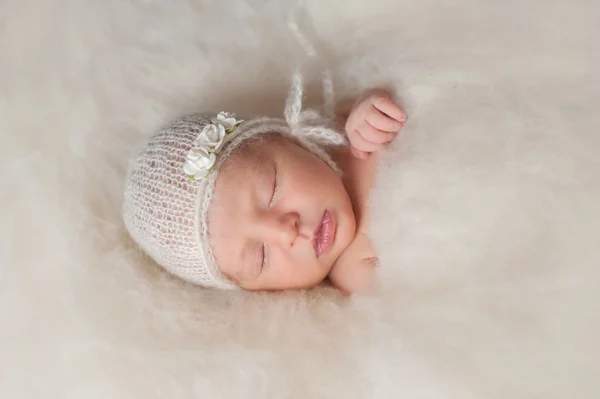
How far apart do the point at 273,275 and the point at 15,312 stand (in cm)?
51

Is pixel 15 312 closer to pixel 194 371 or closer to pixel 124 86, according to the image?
pixel 194 371

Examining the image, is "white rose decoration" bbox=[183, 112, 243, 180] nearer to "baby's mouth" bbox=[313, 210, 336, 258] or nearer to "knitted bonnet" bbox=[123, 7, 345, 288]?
"knitted bonnet" bbox=[123, 7, 345, 288]

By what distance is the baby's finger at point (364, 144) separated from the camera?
1.18 m

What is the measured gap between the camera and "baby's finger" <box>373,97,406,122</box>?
1.12 m

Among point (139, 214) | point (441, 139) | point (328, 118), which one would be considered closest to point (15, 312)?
point (139, 214)

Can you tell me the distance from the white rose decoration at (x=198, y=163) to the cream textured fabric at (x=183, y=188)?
1 cm

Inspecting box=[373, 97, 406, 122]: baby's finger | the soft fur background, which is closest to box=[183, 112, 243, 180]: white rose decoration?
the soft fur background

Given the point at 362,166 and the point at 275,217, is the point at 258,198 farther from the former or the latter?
the point at 362,166

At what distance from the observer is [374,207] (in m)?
1.15

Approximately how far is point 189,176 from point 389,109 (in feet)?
1.32

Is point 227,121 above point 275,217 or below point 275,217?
above

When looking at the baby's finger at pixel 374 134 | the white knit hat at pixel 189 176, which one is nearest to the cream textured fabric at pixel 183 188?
the white knit hat at pixel 189 176

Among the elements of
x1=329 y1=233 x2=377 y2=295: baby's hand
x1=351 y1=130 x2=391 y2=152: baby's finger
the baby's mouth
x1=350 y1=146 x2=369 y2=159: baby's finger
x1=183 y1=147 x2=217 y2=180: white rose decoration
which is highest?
x1=183 y1=147 x2=217 y2=180: white rose decoration

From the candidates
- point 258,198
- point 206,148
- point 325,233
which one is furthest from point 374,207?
point 206,148
